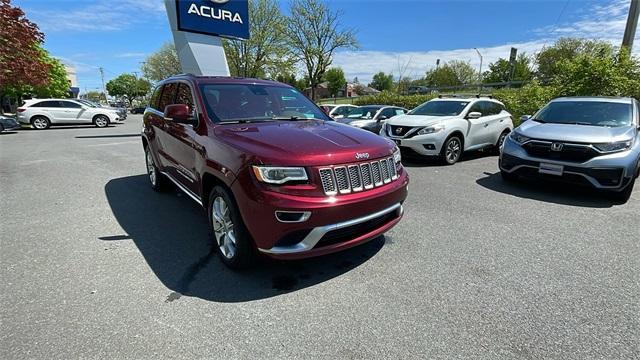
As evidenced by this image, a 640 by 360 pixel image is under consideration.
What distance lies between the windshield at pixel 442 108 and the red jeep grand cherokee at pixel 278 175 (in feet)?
18.6

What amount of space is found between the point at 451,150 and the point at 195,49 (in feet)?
31.4

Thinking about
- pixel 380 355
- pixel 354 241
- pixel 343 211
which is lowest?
pixel 380 355

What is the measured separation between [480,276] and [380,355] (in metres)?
1.43

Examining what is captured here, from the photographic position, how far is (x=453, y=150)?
8.26 m

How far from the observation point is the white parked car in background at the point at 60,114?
17641 millimetres

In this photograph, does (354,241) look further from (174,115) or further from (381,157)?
(174,115)

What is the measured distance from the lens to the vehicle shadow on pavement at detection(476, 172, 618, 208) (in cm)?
530

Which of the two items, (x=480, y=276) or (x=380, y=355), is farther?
(x=480, y=276)

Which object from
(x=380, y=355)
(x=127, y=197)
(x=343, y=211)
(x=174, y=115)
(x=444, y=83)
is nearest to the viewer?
(x=380, y=355)

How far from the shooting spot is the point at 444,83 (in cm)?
6072

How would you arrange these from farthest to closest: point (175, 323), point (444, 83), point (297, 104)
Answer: point (444, 83) < point (297, 104) < point (175, 323)

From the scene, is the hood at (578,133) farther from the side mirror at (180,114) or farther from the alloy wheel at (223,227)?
the side mirror at (180,114)

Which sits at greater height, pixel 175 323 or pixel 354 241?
pixel 354 241

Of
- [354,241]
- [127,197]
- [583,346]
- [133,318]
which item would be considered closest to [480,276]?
[583,346]
